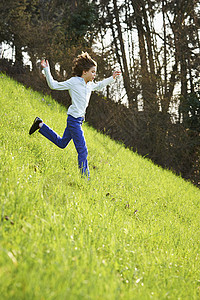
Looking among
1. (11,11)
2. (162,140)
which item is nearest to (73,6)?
(11,11)

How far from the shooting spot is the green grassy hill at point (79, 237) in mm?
1570

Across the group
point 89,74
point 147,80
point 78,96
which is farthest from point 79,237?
point 147,80

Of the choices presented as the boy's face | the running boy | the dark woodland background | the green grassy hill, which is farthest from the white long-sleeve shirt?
the dark woodland background

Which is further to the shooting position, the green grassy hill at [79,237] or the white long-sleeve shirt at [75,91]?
the white long-sleeve shirt at [75,91]

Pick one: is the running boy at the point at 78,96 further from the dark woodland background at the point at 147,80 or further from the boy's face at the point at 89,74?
the dark woodland background at the point at 147,80

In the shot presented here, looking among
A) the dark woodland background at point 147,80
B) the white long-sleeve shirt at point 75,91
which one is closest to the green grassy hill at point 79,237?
the white long-sleeve shirt at point 75,91

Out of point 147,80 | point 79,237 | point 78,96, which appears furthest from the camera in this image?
point 147,80

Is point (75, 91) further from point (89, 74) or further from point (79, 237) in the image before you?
point (79, 237)

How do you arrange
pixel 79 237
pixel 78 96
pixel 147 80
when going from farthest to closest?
Answer: pixel 147 80, pixel 78 96, pixel 79 237

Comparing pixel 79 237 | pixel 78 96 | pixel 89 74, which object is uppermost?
pixel 89 74

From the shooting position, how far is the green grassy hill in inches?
61.8

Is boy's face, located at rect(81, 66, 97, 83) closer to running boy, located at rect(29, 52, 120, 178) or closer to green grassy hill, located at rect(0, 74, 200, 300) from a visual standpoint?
running boy, located at rect(29, 52, 120, 178)

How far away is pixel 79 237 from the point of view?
2.19 metres

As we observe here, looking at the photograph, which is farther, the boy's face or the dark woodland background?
the dark woodland background
